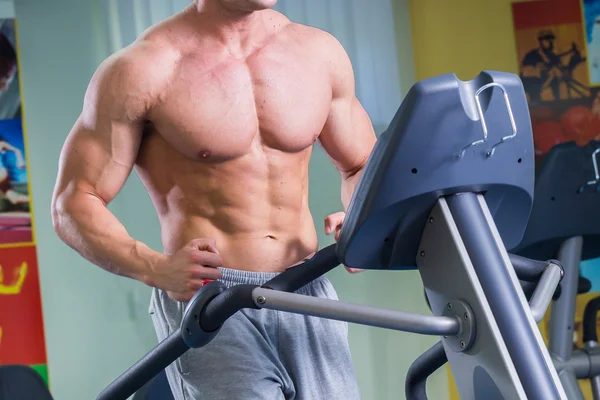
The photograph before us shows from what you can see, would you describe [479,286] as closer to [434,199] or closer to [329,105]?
[434,199]

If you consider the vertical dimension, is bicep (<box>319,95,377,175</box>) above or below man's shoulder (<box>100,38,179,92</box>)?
below

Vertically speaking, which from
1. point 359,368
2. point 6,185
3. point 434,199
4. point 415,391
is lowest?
point 359,368

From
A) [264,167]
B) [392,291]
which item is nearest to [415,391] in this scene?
[264,167]

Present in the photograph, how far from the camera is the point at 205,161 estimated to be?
1.88 meters

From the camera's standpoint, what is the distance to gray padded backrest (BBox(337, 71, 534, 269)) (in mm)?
1229

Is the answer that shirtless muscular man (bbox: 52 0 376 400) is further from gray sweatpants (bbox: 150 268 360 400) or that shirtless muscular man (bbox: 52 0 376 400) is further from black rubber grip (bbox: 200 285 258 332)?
black rubber grip (bbox: 200 285 258 332)

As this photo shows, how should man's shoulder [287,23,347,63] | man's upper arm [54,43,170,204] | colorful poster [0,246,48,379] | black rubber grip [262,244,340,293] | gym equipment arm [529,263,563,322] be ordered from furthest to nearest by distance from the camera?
colorful poster [0,246,48,379]
man's shoulder [287,23,347,63]
man's upper arm [54,43,170,204]
black rubber grip [262,244,340,293]
gym equipment arm [529,263,563,322]

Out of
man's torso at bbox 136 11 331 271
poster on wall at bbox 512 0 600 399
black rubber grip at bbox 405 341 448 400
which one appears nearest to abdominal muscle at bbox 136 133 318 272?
man's torso at bbox 136 11 331 271

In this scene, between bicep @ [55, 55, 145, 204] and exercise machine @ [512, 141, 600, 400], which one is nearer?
bicep @ [55, 55, 145, 204]

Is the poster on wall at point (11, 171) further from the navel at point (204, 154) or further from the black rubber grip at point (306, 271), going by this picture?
the black rubber grip at point (306, 271)

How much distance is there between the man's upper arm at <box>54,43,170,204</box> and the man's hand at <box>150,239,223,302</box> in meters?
0.31

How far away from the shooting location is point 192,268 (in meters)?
1.61

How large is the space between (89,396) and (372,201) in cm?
268

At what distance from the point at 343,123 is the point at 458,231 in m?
0.85
